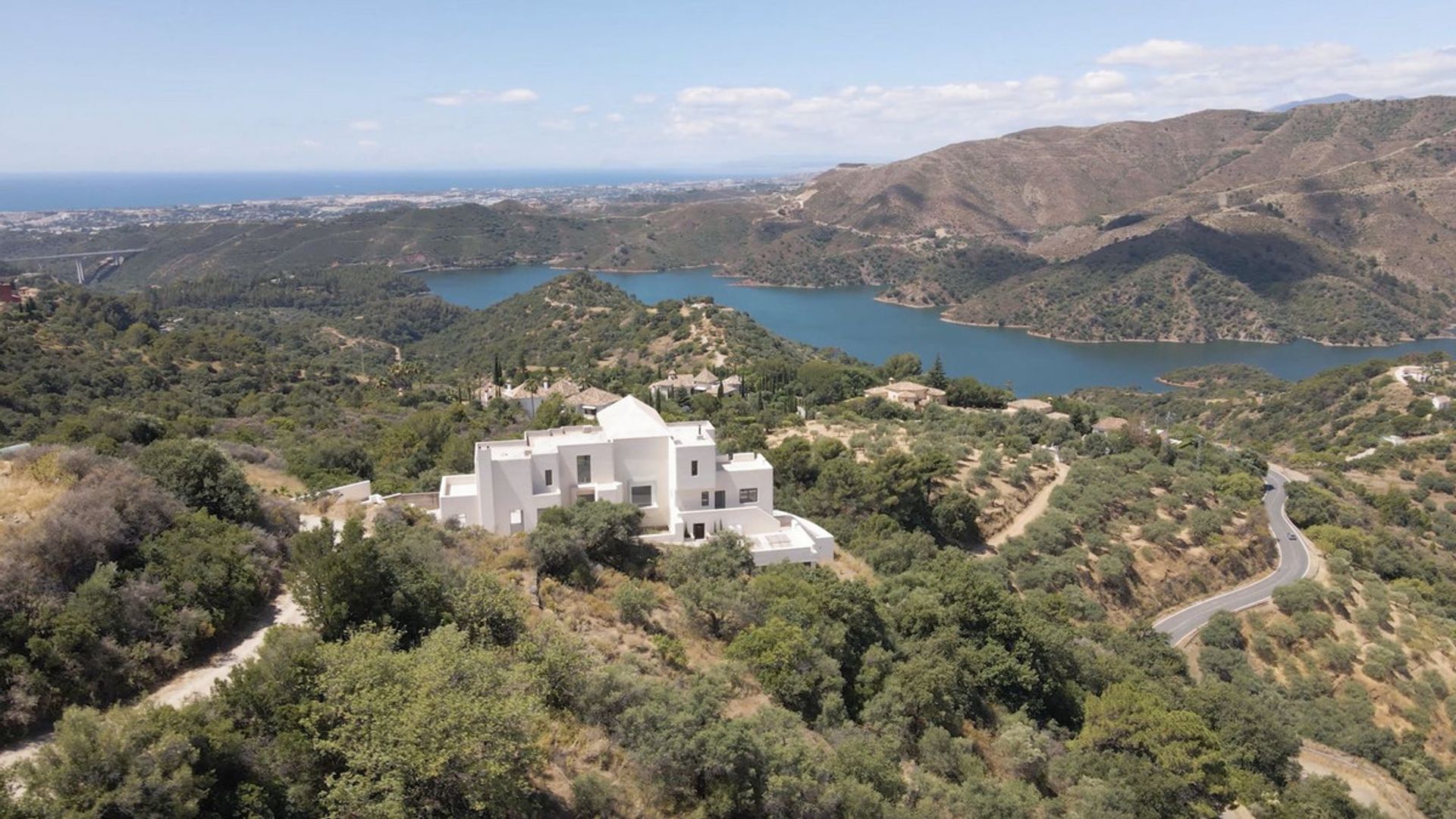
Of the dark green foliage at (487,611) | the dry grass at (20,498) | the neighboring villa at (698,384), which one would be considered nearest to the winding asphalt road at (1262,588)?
the dark green foliage at (487,611)

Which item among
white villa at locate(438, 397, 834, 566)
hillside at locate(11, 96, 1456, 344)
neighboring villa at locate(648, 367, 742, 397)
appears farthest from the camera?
hillside at locate(11, 96, 1456, 344)

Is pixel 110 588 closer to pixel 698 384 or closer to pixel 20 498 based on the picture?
pixel 20 498

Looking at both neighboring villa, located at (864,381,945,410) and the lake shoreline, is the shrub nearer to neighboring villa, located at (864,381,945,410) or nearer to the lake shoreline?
neighboring villa, located at (864,381,945,410)

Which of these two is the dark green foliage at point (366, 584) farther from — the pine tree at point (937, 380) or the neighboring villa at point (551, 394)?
the pine tree at point (937, 380)

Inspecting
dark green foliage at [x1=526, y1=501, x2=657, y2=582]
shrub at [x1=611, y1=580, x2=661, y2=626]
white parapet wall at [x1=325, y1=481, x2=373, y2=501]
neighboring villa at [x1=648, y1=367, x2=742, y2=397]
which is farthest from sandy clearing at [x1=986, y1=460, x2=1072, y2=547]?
white parapet wall at [x1=325, y1=481, x2=373, y2=501]

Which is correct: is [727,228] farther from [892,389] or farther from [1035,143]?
[892,389]

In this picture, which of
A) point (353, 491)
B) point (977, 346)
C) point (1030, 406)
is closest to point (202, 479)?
point (353, 491)
